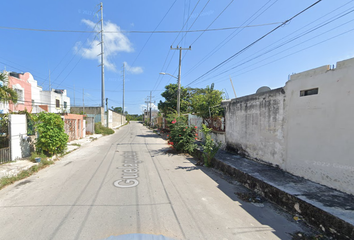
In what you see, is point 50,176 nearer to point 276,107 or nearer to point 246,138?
point 246,138

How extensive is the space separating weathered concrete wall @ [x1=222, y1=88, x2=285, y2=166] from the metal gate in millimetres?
10154

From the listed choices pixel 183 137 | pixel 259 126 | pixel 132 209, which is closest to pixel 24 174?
pixel 132 209

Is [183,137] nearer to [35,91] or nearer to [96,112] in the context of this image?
[35,91]

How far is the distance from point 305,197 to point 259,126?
3.44m

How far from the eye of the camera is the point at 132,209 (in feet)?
12.3

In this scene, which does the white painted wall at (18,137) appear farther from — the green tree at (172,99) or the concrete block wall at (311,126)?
the green tree at (172,99)

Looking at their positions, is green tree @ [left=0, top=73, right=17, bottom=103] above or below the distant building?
below

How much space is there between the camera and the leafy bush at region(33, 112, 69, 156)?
8.58 metres

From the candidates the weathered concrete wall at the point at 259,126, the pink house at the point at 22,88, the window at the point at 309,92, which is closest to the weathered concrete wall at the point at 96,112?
the pink house at the point at 22,88

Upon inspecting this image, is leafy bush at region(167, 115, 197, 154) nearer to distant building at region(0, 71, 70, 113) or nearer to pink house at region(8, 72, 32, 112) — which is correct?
distant building at region(0, 71, 70, 113)

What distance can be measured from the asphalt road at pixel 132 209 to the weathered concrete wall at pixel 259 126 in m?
2.02

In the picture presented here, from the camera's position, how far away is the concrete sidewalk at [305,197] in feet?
9.76

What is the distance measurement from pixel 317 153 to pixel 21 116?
1156cm

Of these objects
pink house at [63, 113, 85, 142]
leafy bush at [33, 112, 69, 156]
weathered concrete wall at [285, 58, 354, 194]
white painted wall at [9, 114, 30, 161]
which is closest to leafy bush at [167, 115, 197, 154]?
weathered concrete wall at [285, 58, 354, 194]
